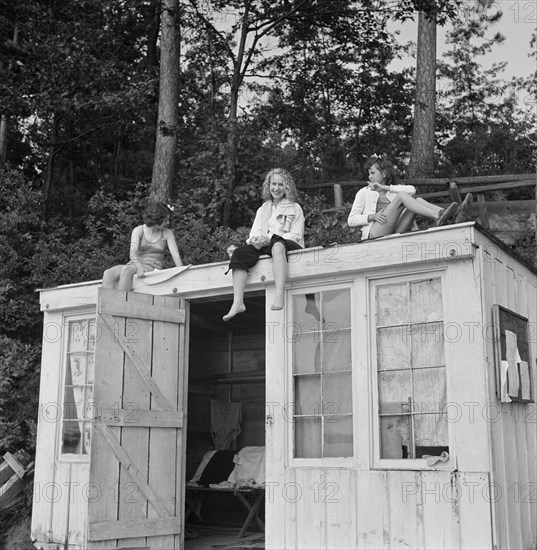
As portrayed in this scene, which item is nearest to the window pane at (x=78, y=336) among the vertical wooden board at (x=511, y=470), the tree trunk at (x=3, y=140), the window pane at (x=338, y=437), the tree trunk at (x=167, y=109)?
the window pane at (x=338, y=437)

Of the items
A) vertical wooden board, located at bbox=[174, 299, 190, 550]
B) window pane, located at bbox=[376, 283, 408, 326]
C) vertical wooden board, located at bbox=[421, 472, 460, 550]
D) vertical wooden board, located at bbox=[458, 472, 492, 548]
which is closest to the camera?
vertical wooden board, located at bbox=[458, 472, 492, 548]

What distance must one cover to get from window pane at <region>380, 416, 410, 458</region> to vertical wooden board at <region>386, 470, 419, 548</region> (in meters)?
0.17

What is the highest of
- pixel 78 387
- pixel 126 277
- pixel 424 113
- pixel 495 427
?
pixel 424 113

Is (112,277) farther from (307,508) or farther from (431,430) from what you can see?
(431,430)

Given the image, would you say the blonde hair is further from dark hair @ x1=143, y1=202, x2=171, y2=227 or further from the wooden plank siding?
the wooden plank siding

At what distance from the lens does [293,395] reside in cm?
662

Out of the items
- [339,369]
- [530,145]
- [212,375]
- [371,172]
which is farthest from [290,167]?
[530,145]

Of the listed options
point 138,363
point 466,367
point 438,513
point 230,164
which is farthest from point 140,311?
point 230,164

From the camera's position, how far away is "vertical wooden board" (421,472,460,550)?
5.59 meters

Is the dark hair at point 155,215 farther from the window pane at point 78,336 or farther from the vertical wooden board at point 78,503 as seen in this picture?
the vertical wooden board at point 78,503

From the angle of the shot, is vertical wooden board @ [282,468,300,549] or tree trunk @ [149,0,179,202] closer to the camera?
vertical wooden board @ [282,468,300,549]

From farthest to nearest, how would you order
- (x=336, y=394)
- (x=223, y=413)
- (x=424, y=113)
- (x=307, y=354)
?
(x=424, y=113), (x=223, y=413), (x=307, y=354), (x=336, y=394)

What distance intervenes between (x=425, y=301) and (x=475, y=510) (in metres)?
1.61

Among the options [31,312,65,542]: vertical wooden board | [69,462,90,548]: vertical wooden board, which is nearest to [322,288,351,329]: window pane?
[69,462,90,548]: vertical wooden board
